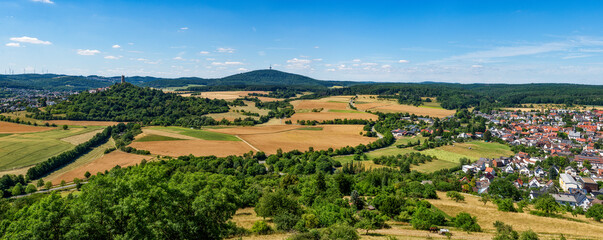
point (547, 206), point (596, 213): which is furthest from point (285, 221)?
point (596, 213)

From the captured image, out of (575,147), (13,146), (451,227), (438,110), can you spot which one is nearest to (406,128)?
(575,147)

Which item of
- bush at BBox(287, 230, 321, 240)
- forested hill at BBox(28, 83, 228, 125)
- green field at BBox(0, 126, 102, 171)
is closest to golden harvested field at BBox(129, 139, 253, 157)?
green field at BBox(0, 126, 102, 171)

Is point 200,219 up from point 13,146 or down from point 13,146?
up

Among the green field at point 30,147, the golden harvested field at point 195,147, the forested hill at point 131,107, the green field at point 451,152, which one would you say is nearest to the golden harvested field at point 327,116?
the forested hill at point 131,107

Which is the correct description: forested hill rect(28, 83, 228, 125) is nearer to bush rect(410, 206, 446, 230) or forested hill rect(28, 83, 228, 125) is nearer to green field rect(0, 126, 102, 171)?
green field rect(0, 126, 102, 171)

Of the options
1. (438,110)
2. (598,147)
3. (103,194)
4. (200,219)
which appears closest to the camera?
(103,194)

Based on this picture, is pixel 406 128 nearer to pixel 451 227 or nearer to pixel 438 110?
pixel 438 110

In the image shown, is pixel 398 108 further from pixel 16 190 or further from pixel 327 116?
pixel 16 190
